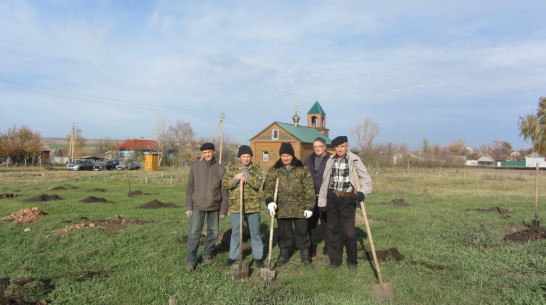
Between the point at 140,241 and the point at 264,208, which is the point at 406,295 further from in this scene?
the point at 264,208

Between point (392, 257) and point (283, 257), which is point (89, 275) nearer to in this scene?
point (283, 257)

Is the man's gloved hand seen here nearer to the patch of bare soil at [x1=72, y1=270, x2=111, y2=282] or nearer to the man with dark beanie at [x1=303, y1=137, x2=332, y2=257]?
the man with dark beanie at [x1=303, y1=137, x2=332, y2=257]

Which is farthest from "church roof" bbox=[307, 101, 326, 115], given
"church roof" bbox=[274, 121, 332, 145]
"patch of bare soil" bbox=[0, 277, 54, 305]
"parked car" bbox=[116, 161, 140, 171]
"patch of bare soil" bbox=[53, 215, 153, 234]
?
"patch of bare soil" bbox=[0, 277, 54, 305]

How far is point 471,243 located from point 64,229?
28.0 feet

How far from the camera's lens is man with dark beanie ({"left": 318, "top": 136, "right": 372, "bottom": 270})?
574 centimetres

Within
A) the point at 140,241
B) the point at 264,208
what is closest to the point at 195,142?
the point at 264,208

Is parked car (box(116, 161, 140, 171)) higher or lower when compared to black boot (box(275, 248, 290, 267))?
higher

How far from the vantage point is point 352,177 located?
5766 millimetres

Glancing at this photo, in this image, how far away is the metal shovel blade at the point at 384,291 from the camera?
15.1ft

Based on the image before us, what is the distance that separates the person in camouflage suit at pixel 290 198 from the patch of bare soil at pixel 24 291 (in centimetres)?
316

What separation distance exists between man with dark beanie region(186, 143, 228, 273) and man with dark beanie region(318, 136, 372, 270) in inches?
66.2

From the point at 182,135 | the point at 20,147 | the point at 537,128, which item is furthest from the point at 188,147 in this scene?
the point at 537,128

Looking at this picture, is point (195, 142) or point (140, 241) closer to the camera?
point (140, 241)

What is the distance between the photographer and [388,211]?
11758 millimetres
